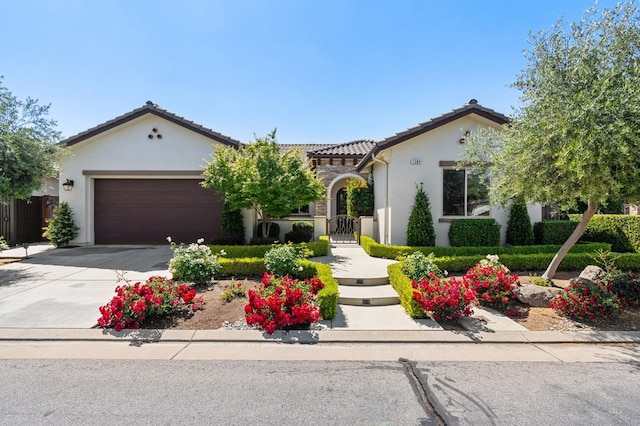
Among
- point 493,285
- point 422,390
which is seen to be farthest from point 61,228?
point 493,285

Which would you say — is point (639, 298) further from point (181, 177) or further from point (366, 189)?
point (181, 177)

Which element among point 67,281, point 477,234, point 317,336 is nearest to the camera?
point 317,336

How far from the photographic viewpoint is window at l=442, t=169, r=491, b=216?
9789 millimetres

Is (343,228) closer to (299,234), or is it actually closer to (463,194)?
(299,234)

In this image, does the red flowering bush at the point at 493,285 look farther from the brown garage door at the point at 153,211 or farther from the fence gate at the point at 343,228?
the brown garage door at the point at 153,211

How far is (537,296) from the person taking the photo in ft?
18.1

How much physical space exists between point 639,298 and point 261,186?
8.70 meters

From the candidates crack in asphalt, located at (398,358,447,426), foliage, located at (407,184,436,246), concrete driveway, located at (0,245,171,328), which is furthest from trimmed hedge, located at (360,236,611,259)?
concrete driveway, located at (0,245,171,328)

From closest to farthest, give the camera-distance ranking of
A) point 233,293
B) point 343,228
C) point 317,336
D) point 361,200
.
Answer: point 317,336 < point 233,293 < point 361,200 < point 343,228

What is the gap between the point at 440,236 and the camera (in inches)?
389

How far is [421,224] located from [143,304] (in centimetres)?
769

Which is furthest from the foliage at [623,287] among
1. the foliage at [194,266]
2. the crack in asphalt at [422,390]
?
the foliage at [194,266]

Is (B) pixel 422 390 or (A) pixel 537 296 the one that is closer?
(B) pixel 422 390

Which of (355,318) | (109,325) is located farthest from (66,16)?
(355,318)
